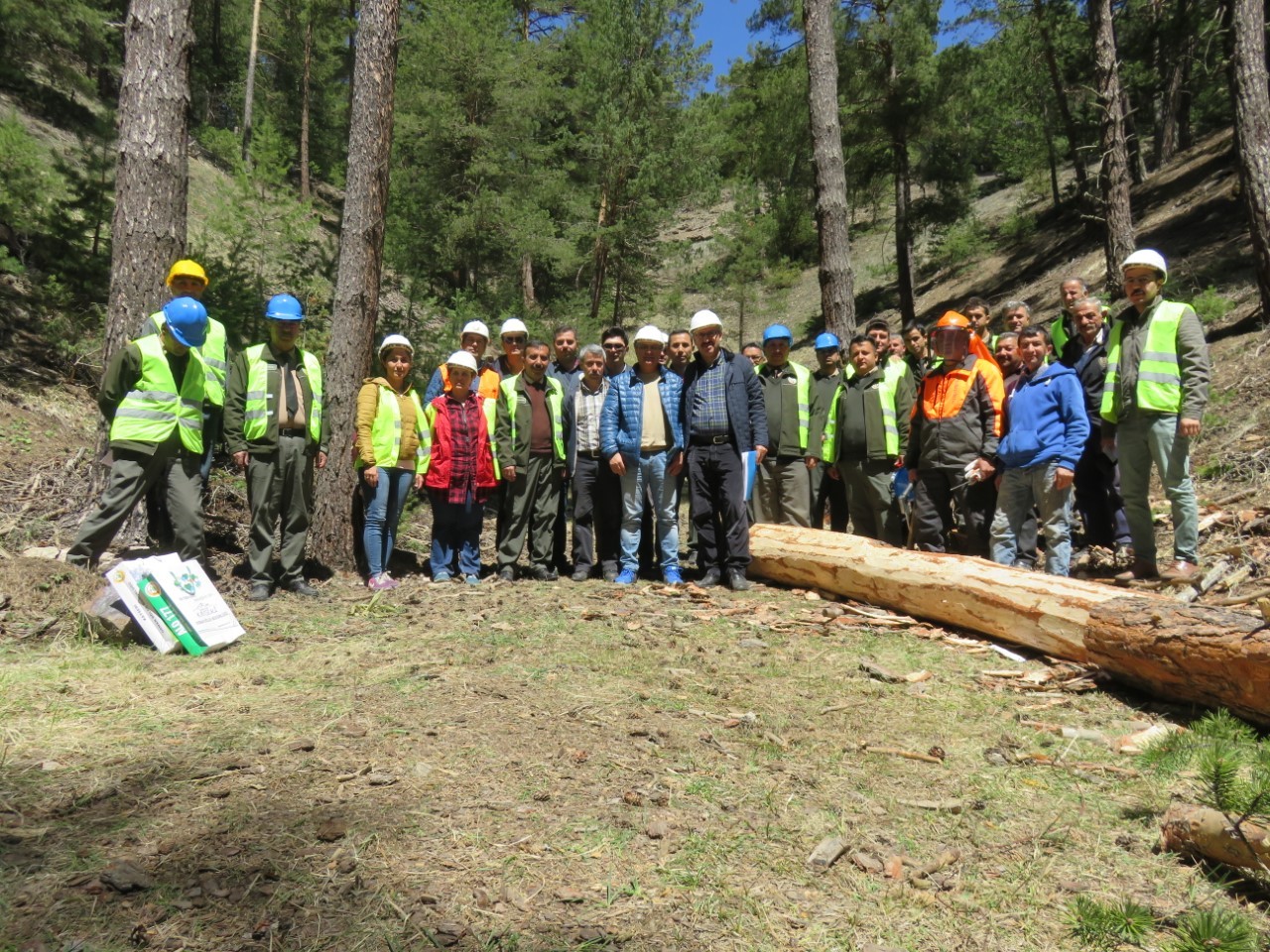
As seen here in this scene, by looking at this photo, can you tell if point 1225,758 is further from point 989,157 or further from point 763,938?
point 989,157

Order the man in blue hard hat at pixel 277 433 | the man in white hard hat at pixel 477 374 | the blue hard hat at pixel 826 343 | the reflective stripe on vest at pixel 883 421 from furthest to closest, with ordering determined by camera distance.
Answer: the blue hard hat at pixel 826 343
the man in white hard hat at pixel 477 374
the reflective stripe on vest at pixel 883 421
the man in blue hard hat at pixel 277 433

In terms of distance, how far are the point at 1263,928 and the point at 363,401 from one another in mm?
6534

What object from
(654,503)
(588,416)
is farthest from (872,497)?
(588,416)

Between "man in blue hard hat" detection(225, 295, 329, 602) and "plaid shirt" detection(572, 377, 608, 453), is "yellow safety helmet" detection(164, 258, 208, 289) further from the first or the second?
"plaid shirt" detection(572, 377, 608, 453)

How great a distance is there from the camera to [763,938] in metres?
2.47

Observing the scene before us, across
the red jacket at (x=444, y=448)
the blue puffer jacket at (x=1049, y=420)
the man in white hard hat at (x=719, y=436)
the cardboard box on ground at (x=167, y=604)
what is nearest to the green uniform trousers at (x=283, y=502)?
the red jacket at (x=444, y=448)

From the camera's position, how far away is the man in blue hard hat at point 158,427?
5551mm

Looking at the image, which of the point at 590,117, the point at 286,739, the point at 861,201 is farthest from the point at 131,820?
the point at 861,201

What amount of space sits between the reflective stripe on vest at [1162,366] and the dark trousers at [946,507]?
1311 millimetres

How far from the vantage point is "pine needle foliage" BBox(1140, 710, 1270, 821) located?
2.68 meters

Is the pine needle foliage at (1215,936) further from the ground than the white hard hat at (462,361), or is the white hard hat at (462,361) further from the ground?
the white hard hat at (462,361)

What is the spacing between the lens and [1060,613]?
4824mm

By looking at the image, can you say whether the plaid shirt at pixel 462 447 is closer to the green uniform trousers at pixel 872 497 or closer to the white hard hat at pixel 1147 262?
the green uniform trousers at pixel 872 497

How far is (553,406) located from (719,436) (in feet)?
5.23
